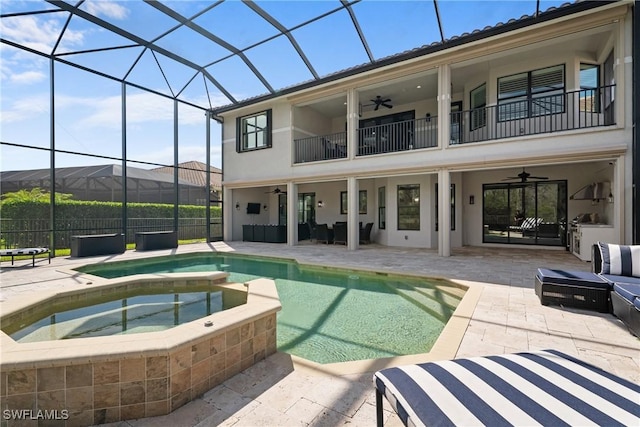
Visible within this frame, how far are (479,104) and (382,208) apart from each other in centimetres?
500

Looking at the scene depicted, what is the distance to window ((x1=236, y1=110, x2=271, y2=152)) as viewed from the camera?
13.0 m

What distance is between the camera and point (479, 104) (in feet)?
34.1

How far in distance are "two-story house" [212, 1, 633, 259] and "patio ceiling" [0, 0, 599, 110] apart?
381 millimetres

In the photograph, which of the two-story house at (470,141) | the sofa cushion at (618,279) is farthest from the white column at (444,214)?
the sofa cushion at (618,279)

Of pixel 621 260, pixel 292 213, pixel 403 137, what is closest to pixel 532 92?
pixel 403 137

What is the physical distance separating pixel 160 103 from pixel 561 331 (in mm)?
14153

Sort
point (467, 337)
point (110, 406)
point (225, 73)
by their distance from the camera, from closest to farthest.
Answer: point (110, 406) < point (467, 337) < point (225, 73)

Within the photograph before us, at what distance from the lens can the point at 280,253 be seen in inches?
392

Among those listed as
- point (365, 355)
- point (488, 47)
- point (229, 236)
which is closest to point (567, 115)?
point (488, 47)

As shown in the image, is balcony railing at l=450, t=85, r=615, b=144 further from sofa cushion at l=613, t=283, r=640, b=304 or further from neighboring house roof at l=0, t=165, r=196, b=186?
neighboring house roof at l=0, t=165, r=196, b=186

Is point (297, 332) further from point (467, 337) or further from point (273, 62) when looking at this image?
point (273, 62)

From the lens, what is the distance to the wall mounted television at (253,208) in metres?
14.9

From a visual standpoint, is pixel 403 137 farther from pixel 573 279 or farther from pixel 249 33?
pixel 573 279

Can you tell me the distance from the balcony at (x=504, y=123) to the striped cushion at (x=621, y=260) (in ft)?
15.1
